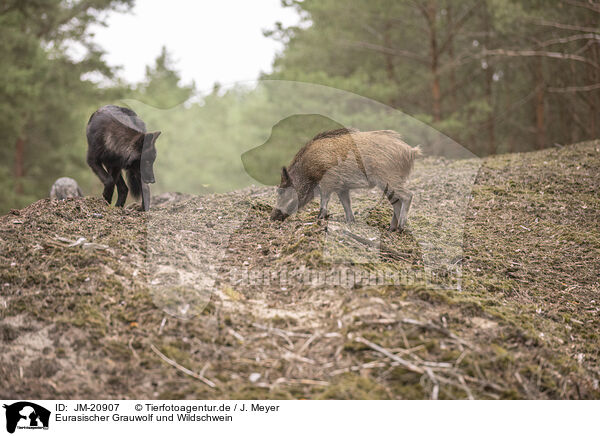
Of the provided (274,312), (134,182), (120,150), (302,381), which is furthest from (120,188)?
(302,381)

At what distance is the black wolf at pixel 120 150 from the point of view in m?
6.42

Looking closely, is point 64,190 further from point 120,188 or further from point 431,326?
point 431,326

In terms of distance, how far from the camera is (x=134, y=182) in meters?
6.94

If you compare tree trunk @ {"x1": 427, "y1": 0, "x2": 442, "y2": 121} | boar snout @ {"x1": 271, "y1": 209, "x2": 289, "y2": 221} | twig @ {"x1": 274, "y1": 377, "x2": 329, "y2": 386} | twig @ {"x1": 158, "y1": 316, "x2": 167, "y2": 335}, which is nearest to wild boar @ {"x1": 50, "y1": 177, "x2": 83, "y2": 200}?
boar snout @ {"x1": 271, "y1": 209, "x2": 289, "y2": 221}

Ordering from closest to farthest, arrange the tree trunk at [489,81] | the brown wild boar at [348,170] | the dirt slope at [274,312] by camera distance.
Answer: the dirt slope at [274,312], the brown wild boar at [348,170], the tree trunk at [489,81]

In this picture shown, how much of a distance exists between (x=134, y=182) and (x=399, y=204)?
11.6 feet

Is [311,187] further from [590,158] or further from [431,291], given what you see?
[590,158]

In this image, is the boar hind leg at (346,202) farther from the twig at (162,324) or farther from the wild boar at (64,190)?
the wild boar at (64,190)

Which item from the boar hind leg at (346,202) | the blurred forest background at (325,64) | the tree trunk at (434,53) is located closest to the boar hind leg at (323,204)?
the boar hind leg at (346,202)

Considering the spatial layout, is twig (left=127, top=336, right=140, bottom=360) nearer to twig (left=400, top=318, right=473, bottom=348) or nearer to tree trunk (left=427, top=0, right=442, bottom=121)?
twig (left=400, top=318, right=473, bottom=348)

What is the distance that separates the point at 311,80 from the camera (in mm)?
15016
